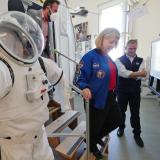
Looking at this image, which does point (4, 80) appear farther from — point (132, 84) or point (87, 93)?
point (132, 84)

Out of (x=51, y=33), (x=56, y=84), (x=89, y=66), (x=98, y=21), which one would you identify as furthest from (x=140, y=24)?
(x=56, y=84)

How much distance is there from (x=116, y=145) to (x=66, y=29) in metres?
2.16

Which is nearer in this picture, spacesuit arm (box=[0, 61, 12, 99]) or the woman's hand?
spacesuit arm (box=[0, 61, 12, 99])

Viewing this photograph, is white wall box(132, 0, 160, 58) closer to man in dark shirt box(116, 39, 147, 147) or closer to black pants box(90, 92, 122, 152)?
man in dark shirt box(116, 39, 147, 147)

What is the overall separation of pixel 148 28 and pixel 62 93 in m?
4.11

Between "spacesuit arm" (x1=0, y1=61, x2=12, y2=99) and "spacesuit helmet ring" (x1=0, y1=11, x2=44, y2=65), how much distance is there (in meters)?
0.07

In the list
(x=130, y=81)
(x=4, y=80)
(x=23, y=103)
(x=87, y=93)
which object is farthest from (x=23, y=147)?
(x=130, y=81)

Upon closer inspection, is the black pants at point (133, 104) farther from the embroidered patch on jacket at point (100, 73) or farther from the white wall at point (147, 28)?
the white wall at point (147, 28)

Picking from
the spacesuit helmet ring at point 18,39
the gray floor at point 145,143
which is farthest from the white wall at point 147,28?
the spacesuit helmet ring at point 18,39

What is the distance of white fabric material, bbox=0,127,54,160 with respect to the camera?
1.03 meters

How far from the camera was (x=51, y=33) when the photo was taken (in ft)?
10.0

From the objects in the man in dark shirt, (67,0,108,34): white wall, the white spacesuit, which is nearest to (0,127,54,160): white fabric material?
the white spacesuit

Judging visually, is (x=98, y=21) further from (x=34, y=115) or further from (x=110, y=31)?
(x=34, y=115)

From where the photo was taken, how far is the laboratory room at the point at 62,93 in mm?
1002
